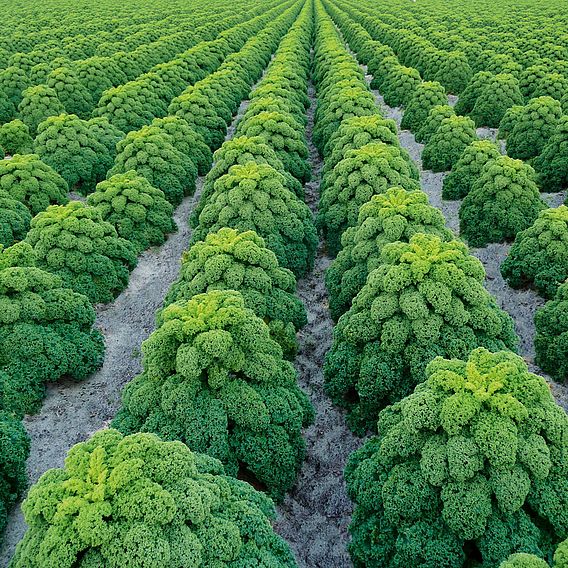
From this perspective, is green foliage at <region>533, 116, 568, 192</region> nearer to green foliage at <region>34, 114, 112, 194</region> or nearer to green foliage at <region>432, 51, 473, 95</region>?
green foliage at <region>432, 51, 473, 95</region>

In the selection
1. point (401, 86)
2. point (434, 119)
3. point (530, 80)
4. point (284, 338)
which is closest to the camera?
point (284, 338)

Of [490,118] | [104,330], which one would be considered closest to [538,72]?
[490,118]

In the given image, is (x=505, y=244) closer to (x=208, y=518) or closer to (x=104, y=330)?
(x=104, y=330)

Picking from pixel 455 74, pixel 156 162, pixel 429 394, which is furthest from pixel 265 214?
pixel 455 74

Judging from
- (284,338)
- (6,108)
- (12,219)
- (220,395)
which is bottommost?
(6,108)

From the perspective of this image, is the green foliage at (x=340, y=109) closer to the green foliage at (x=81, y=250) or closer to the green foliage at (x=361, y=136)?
the green foliage at (x=361, y=136)

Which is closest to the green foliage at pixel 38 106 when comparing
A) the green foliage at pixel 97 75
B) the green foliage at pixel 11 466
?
the green foliage at pixel 97 75

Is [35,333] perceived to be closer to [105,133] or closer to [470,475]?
[470,475]
